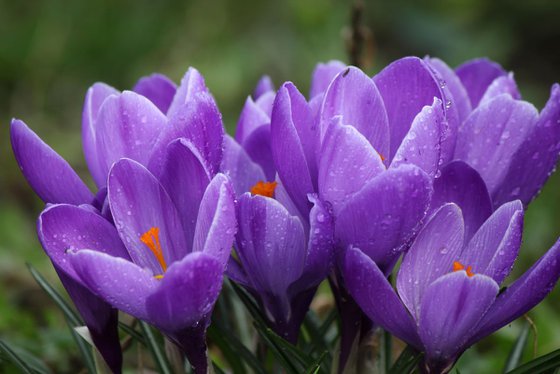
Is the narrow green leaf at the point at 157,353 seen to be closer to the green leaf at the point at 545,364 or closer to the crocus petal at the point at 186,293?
the crocus petal at the point at 186,293

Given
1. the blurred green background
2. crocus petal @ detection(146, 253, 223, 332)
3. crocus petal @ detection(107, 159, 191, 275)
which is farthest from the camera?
the blurred green background

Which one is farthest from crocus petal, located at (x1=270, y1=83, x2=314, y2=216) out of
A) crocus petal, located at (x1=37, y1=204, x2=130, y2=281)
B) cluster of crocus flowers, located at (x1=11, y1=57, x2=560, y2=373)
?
crocus petal, located at (x1=37, y1=204, x2=130, y2=281)

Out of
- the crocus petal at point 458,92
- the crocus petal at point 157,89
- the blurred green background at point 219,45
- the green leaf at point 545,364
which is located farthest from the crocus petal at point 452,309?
the blurred green background at point 219,45

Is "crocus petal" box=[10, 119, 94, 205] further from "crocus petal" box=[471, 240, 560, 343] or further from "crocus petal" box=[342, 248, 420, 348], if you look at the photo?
"crocus petal" box=[471, 240, 560, 343]

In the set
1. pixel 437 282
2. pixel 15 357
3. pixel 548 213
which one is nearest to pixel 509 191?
pixel 437 282

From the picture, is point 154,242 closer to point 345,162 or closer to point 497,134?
point 345,162

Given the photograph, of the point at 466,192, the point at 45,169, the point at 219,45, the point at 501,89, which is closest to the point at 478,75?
the point at 501,89
